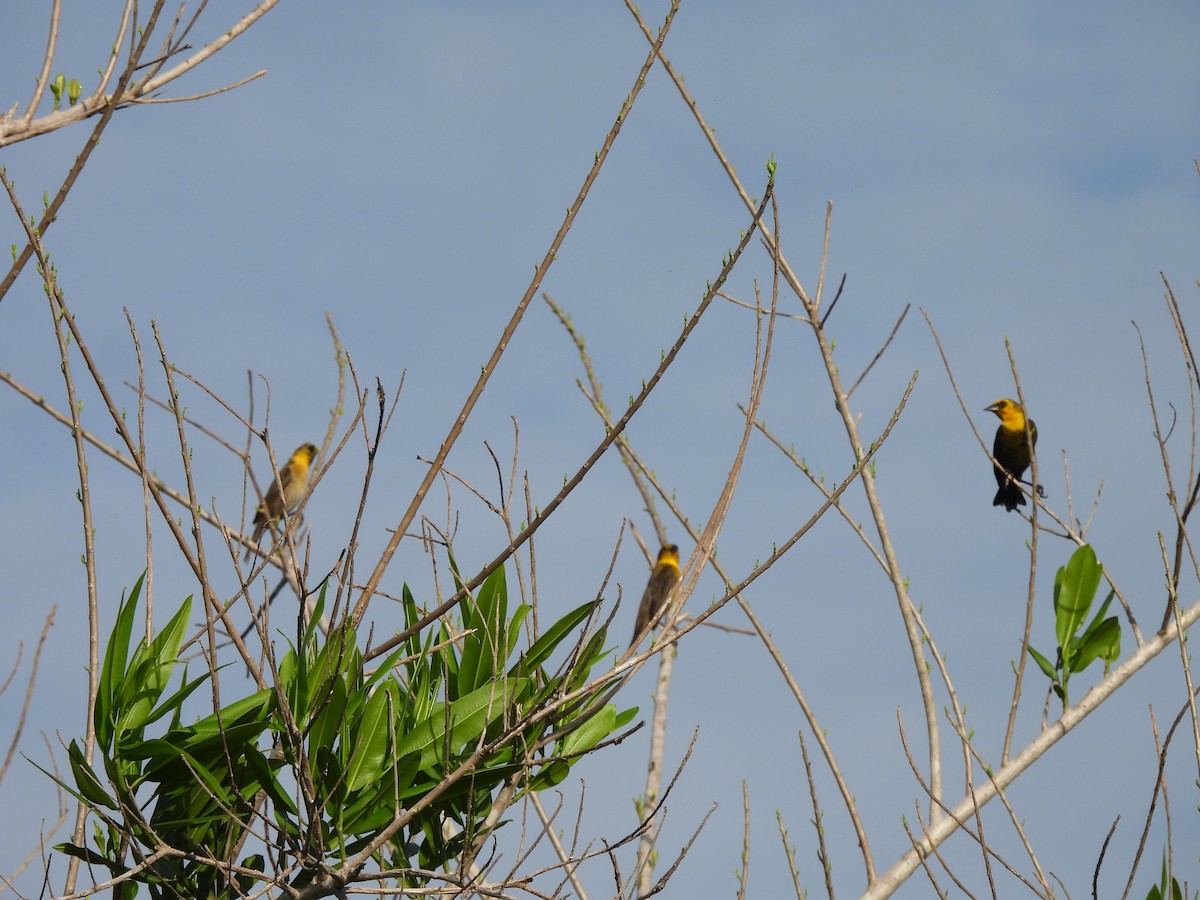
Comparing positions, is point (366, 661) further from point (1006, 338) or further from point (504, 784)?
point (1006, 338)

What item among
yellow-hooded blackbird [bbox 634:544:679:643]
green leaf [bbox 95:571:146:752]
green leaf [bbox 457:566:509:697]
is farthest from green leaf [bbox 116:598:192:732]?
yellow-hooded blackbird [bbox 634:544:679:643]

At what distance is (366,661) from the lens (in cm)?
209

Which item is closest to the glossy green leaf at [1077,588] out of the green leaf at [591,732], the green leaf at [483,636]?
the green leaf at [591,732]

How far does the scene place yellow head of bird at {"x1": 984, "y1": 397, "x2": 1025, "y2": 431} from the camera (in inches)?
392

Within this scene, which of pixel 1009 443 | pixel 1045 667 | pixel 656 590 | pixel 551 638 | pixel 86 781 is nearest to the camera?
pixel 86 781

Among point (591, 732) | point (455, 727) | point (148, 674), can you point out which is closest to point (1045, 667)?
point (591, 732)

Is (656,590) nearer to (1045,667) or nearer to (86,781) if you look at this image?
(1045,667)

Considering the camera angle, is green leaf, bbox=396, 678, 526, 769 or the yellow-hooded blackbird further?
the yellow-hooded blackbird

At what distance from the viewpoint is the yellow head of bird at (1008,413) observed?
996 centimetres

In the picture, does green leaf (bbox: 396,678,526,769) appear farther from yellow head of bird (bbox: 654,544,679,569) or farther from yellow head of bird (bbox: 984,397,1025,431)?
yellow head of bird (bbox: 654,544,679,569)

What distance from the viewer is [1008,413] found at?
33.4ft

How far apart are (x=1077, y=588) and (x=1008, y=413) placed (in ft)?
22.3

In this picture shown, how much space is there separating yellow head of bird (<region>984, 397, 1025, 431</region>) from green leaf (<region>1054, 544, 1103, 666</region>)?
21.2 feet

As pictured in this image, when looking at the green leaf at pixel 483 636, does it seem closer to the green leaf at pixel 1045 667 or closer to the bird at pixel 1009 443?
the green leaf at pixel 1045 667
